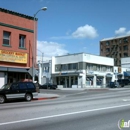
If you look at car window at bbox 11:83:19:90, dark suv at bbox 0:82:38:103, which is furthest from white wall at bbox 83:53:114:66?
car window at bbox 11:83:19:90

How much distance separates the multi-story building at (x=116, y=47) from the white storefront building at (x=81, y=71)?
50.0 meters

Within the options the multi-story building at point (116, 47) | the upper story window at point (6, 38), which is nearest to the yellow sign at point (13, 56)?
the upper story window at point (6, 38)

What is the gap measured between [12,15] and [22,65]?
18.4 feet

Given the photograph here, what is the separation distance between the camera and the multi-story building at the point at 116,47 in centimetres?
10941

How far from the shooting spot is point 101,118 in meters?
10.1

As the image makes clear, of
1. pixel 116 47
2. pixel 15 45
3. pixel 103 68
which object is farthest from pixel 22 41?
pixel 116 47

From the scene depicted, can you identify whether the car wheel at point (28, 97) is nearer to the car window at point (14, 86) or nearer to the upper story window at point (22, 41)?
the car window at point (14, 86)

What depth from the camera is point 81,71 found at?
53.7 m

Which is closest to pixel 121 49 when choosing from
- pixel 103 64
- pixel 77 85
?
pixel 103 64

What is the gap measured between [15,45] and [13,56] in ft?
4.16

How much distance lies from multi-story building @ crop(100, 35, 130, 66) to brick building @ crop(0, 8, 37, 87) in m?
84.6

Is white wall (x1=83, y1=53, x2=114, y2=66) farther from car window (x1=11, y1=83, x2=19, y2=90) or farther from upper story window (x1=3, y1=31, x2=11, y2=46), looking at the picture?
car window (x1=11, y1=83, x2=19, y2=90)

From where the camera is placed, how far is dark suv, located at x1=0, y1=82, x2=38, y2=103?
20402mm

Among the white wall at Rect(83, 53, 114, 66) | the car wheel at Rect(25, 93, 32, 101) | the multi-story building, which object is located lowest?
the car wheel at Rect(25, 93, 32, 101)
